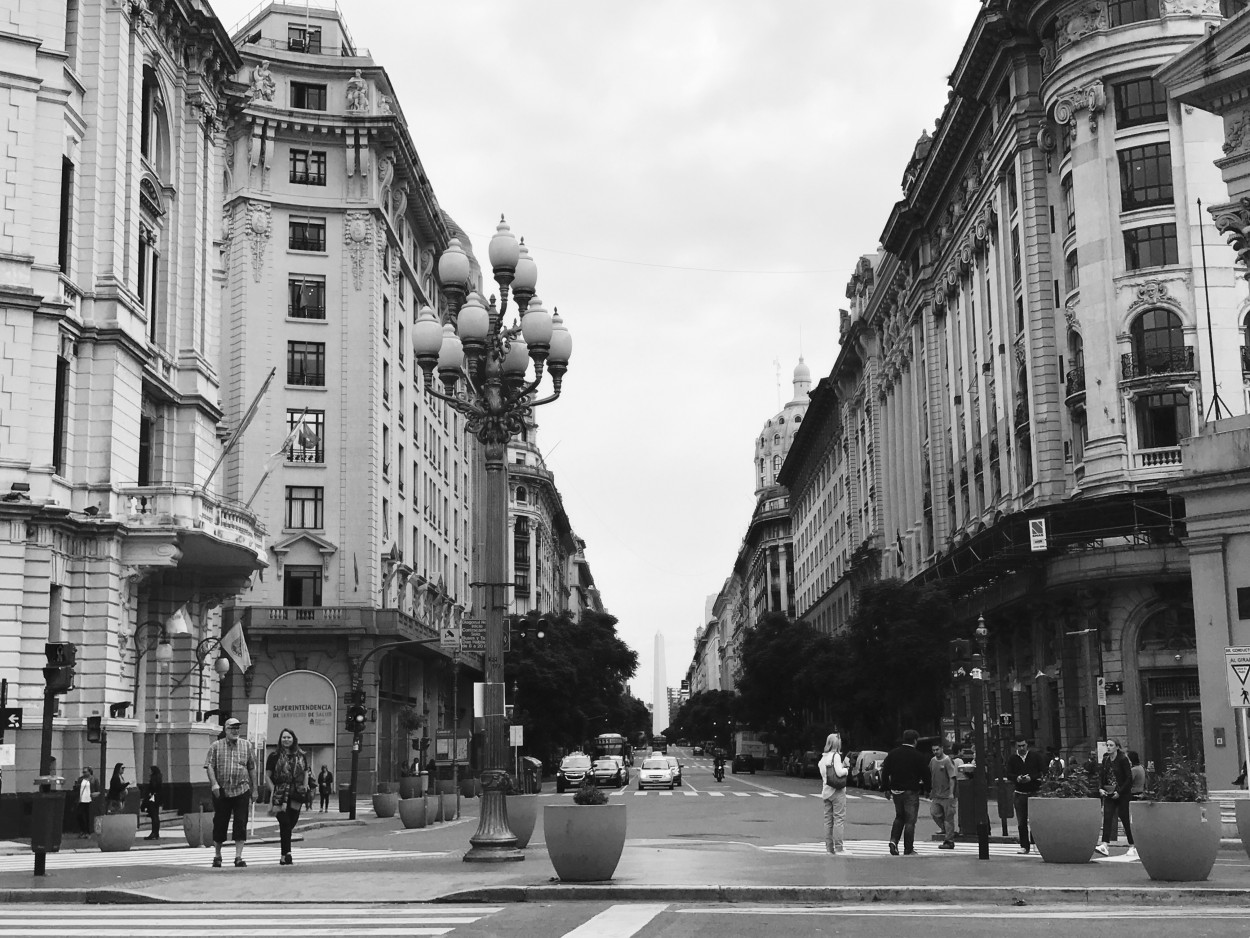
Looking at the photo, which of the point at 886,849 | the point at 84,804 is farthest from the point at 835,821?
the point at 84,804

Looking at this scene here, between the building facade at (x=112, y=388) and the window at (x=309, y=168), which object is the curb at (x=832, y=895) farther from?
the window at (x=309, y=168)

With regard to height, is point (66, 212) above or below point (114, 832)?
above

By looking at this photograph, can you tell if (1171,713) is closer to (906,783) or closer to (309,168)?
(906,783)

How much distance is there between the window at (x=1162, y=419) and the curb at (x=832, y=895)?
116 feet

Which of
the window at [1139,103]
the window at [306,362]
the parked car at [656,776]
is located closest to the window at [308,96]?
the window at [306,362]

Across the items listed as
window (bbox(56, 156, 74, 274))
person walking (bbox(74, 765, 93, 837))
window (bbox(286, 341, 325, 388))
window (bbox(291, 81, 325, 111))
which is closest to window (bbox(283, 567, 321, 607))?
window (bbox(286, 341, 325, 388))

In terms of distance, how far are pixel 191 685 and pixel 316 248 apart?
26.1 meters

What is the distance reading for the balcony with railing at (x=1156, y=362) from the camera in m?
48.8

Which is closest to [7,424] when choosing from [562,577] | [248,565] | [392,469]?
[248,565]

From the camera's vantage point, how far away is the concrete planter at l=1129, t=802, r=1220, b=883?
1689 centimetres

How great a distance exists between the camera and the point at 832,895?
15.7m

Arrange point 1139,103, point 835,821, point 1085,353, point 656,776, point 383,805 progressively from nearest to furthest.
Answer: point 835,821, point 383,805, point 1139,103, point 1085,353, point 656,776

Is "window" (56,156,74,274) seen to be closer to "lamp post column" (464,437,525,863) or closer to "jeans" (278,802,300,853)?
"jeans" (278,802,300,853)

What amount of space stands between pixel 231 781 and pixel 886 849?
10.9 metres
